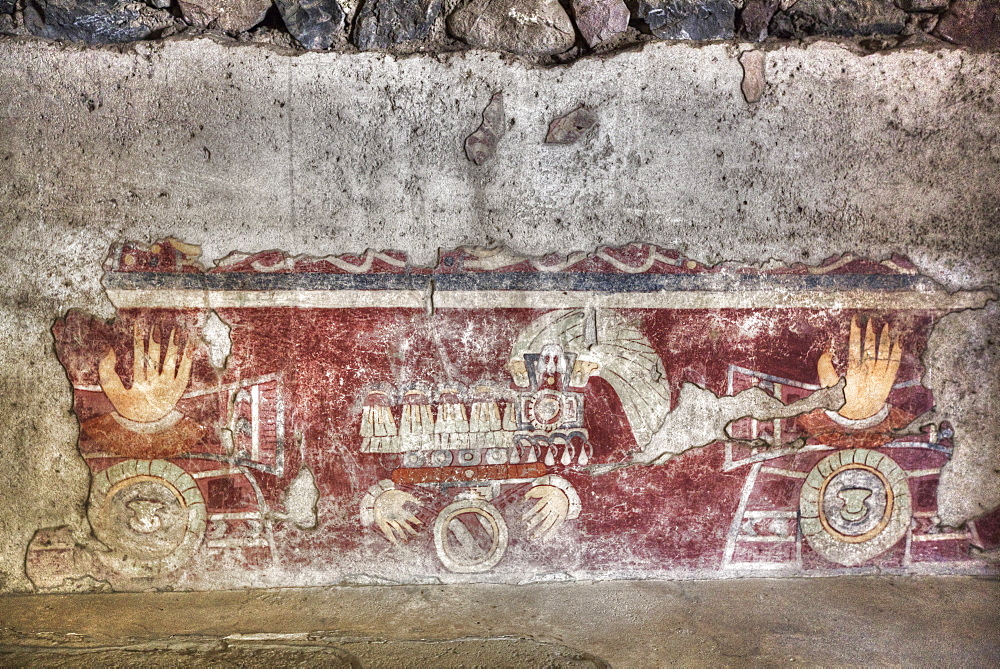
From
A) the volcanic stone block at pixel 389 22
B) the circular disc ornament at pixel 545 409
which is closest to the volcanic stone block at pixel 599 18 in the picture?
the volcanic stone block at pixel 389 22

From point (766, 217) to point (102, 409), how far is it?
2.24m

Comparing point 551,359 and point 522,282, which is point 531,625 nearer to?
point 551,359

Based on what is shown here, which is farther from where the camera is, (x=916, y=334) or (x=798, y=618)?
(x=916, y=334)

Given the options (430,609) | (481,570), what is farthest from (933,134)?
(430,609)

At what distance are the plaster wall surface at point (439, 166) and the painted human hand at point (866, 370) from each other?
0.27 metres

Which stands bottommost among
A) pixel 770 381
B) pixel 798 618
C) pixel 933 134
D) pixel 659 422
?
pixel 798 618

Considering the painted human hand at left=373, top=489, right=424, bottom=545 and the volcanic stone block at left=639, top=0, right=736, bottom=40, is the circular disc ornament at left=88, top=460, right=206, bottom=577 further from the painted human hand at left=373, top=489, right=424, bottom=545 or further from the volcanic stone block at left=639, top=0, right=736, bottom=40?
the volcanic stone block at left=639, top=0, right=736, bottom=40

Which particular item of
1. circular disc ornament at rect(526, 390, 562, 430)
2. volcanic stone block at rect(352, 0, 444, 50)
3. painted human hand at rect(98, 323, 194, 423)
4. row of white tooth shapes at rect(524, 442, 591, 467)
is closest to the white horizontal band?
painted human hand at rect(98, 323, 194, 423)

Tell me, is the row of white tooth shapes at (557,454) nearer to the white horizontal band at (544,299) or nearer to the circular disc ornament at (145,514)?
the white horizontal band at (544,299)

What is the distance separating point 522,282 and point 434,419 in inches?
21.2

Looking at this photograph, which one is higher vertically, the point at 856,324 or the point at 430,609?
the point at 856,324

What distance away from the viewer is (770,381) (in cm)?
206

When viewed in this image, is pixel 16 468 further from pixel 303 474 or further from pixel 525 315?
pixel 525 315

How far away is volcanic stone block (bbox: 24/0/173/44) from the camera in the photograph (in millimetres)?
1907
